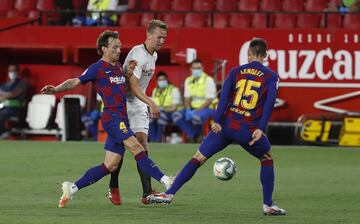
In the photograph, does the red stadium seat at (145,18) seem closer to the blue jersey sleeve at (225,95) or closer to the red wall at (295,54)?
the red wall at (295,54)

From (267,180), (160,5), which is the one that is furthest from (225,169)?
(160,5)

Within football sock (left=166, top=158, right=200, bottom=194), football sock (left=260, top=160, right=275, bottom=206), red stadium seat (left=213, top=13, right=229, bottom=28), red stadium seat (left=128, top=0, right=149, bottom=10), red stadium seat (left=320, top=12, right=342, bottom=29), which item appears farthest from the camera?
red stadium seat (left=128, top=0, right=149, bottom=10)

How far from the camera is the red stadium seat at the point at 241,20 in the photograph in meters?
25.0

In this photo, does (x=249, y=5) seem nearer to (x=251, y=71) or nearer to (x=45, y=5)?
(x=45, y=5)

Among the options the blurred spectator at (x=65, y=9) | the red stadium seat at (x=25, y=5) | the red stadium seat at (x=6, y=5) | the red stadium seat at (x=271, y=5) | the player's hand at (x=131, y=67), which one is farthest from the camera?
the red stadium seat at (x=6, y=5)

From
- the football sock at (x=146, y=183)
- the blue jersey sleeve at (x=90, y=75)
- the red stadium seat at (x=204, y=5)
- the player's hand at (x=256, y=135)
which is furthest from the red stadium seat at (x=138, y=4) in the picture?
the player's hand at (x=256, y=135)

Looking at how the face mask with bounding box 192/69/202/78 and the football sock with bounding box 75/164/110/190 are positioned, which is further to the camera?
the face mask with bounding box 192/69/202/78

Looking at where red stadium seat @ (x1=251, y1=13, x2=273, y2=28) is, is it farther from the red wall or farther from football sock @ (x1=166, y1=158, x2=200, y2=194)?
football sock @ (x1=166, y1=158, x2=200, y2=194)

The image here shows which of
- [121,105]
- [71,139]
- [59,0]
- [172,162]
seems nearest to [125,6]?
[59,0]

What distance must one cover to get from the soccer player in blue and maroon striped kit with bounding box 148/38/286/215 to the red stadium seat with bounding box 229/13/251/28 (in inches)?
549

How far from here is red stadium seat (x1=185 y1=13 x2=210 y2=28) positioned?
25.4 m

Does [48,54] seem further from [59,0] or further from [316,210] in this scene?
[316,210]

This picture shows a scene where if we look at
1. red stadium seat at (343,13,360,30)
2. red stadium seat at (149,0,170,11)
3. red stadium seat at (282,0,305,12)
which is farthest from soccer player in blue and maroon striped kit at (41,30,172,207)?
red stadium seat at (149,0,170,11)

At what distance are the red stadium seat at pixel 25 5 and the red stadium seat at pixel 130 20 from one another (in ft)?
7.88
